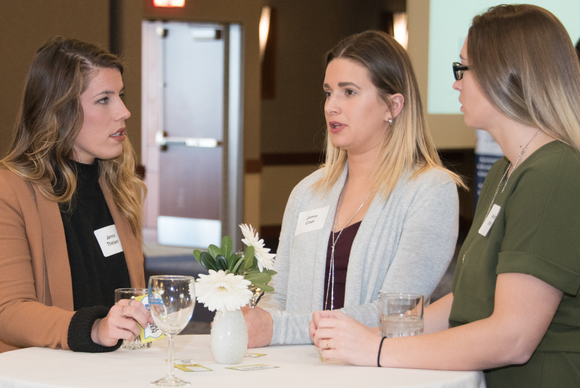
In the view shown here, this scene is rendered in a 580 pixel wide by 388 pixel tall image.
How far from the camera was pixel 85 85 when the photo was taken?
87.4 inches

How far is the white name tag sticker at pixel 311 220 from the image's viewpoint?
7.66 ft

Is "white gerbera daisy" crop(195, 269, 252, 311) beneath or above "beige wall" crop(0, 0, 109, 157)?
beneath

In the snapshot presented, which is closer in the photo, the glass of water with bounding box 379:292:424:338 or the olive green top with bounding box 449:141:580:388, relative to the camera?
the olive green top with bounding box 449:141:580:388

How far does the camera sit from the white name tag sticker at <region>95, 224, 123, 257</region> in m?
2.23

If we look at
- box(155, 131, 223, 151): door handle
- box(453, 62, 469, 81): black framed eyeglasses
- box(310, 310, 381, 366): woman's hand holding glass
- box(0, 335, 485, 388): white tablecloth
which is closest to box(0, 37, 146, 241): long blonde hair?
box(0, 335, 485, 388): white tablecloth

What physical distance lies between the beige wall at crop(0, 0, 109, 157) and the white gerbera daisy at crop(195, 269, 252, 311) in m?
3.24

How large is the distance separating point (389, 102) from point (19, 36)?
3325 millimetres

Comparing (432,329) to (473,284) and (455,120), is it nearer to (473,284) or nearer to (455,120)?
(473,284)

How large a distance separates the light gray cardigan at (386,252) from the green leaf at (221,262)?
1.09 ft

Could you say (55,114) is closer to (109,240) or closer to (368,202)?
(109,240)

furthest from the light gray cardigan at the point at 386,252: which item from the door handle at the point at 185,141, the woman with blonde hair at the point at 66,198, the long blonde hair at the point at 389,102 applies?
the door handle at the point at 185,141

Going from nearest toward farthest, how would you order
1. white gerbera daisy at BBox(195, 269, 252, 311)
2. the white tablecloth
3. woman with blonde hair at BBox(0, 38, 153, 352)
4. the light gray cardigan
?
1. the white tablecloth
2. white gerbera daisy at BBox(195, 269, 252, 311)
3. woman with blonde hair at BBox(0, 38, 153, 352)
4. the light gray cardigan

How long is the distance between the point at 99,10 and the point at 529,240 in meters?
4.78

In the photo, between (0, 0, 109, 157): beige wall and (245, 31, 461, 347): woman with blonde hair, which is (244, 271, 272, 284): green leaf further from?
(0, 0, 109, 157): beige wall
